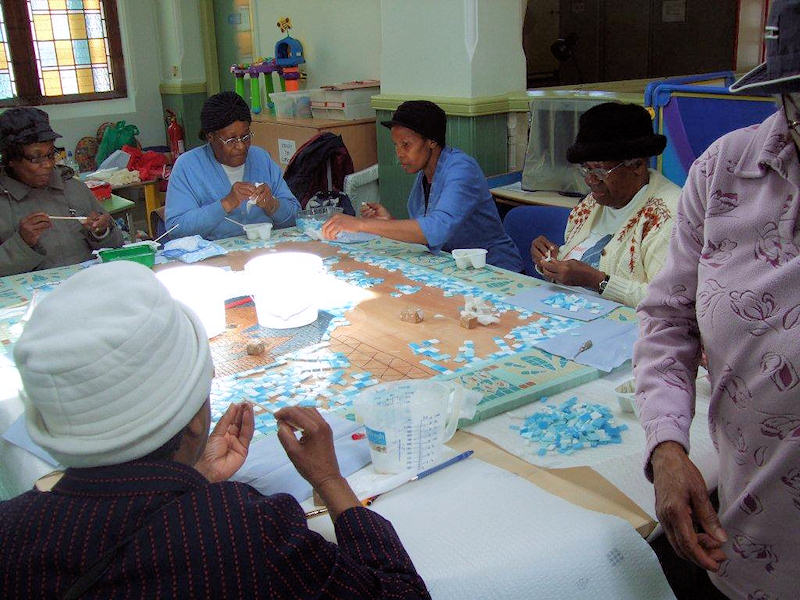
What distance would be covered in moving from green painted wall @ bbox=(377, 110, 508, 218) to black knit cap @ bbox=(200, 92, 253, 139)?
1967mm

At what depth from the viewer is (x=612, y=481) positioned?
5.16 ft

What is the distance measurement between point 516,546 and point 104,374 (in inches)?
31.1

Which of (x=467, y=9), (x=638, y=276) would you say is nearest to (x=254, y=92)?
(x=467, y=9)

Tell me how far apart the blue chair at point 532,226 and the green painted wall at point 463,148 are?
5.55 feet

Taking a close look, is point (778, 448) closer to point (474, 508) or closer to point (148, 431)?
point (474, 508)

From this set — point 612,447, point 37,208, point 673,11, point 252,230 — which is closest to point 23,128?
point 37,208

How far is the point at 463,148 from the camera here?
538 centimetres

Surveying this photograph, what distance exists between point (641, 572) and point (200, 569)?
85 centimetres

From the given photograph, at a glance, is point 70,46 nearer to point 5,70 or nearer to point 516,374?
point 5,70

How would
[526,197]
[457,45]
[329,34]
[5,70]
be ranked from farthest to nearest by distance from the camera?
[5,70] → [329,34] → [457,45] → [526,197]

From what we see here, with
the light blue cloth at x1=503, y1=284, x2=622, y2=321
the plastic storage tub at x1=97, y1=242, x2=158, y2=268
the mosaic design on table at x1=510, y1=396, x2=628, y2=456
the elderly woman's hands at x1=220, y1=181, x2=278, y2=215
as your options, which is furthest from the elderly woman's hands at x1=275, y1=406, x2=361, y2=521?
the elderly woman's hands at x1=220, y1=181, x2=278, y2=215

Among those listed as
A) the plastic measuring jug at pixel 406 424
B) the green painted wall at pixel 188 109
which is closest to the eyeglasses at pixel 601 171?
the plastic measuring jug at pixel 406 424

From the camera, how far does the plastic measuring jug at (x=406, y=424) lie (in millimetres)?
1564

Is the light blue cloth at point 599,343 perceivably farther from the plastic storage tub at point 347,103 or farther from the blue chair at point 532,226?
the plastic storage tub at point 347,103
